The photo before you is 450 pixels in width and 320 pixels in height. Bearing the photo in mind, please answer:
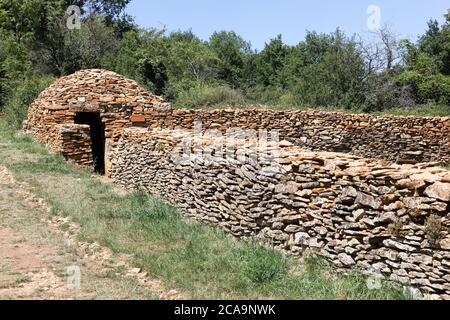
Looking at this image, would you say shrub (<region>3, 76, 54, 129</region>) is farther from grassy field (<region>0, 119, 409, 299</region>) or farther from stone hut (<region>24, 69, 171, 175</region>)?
grassy field (<region>0, 119, 409, 299</region>)

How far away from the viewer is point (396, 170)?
195 inches

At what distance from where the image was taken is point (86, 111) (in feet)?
43.4

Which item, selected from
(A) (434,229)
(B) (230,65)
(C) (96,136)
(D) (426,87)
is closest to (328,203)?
(A) (434,229)

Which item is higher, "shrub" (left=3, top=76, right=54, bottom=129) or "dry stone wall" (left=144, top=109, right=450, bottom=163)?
"shrub" (left=3, top=76, right=54, bottom=129)

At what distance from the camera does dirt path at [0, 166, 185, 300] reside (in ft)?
15.7

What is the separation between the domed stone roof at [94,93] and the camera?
13188 millimetres

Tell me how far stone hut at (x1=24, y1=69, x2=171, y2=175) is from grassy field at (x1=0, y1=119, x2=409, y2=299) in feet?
8.25

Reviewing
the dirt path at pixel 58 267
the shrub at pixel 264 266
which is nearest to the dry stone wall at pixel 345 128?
the dirt path at pixel 58 267

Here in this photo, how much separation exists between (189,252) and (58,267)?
5.12 ft

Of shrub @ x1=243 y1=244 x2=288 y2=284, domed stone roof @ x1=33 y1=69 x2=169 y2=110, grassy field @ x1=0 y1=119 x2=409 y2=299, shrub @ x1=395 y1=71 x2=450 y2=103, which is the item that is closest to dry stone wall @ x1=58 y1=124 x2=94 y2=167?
domed stone roof @ x1=33 y1=69 x2=169 y2=110

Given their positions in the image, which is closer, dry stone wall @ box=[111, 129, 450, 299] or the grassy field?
dry stone wall @ box=[111, 129, 450, 299]

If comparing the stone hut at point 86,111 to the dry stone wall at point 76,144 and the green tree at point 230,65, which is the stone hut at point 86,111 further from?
the green tree at point 230,65
